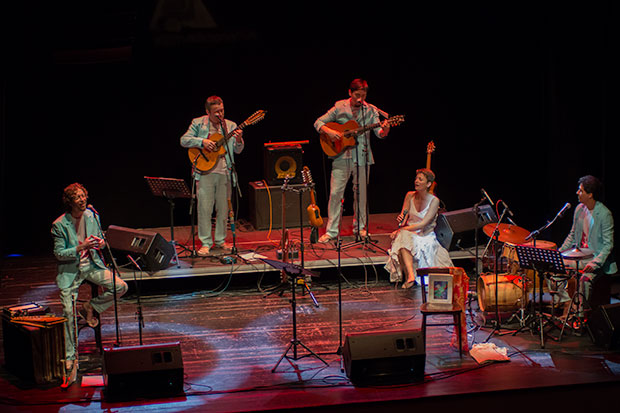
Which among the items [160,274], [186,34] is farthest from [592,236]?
[186,34]

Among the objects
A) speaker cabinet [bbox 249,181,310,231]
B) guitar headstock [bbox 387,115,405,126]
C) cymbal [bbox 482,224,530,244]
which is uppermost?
guitar headstock [bbox 387,115,405,126]

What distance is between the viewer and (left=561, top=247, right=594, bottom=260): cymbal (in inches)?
279

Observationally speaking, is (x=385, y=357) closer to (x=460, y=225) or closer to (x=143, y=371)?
(x=143, y=371)

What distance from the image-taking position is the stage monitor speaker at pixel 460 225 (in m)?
9.16

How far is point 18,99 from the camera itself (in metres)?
10.2

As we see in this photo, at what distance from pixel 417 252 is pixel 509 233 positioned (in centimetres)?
132

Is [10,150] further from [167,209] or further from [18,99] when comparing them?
[167,209]

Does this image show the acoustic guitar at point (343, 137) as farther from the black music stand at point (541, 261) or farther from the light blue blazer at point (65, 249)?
the light blue blazer at point (65, 249)

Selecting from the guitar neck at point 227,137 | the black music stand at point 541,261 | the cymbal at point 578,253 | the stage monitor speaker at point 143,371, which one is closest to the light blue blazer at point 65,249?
the stage monitor speaker at point 143,371

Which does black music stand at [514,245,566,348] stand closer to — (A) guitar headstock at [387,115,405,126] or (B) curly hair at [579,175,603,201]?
(B) curly hair at [579,175,603,201]

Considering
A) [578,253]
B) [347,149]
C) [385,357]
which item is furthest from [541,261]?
[347,149]

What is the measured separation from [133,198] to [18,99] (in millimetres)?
1952

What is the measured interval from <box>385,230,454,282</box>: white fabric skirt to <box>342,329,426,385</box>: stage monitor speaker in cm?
234

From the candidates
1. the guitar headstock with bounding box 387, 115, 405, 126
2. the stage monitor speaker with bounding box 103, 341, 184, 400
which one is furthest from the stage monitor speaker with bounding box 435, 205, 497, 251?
the stage monitor speaker with bounding box 103, 341, 184, 400
